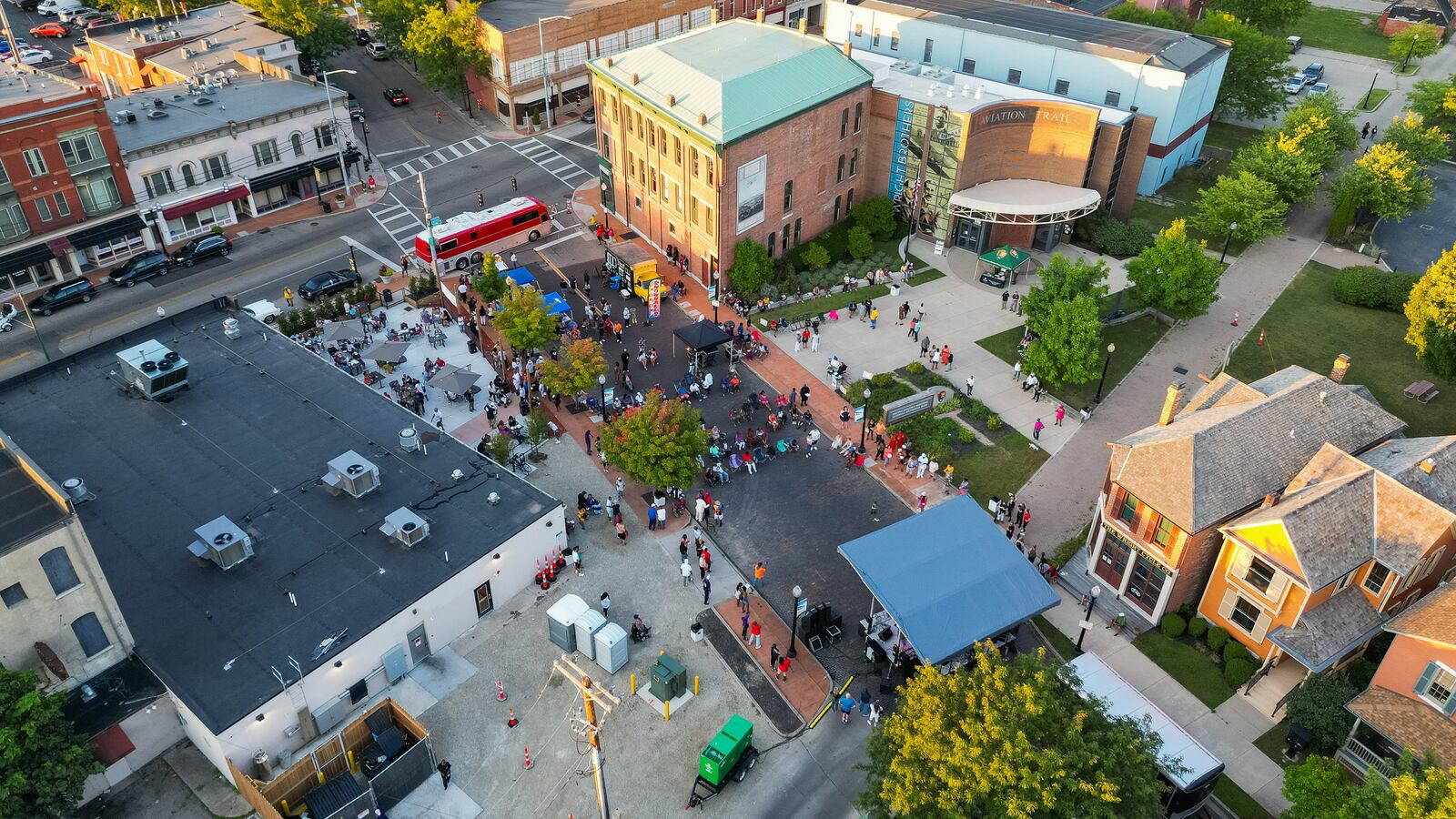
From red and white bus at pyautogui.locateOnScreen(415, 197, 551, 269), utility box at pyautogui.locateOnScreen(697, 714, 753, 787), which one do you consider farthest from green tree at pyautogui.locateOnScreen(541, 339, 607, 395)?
utility box at pyautogui.locateOnScreen(697, 714, 753, 787)

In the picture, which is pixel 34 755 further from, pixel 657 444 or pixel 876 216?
pixel 876 216

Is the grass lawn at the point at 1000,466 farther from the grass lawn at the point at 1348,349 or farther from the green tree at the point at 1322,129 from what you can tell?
the green tree at the point at 1322,129

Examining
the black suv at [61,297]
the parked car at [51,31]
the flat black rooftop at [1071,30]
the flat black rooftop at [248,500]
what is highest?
the flat black rooftop at [1071,30]

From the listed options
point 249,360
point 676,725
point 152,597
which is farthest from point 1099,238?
point 152,597

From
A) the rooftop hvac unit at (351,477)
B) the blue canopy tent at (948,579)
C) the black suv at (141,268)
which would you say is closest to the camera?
the blue canopy tent at (948,579)

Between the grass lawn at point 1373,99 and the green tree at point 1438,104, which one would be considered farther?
the grass lawn at point 1373,99

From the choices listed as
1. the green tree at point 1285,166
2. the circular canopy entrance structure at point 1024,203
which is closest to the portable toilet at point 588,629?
the circular canopy entrance structure at point 1024,203
